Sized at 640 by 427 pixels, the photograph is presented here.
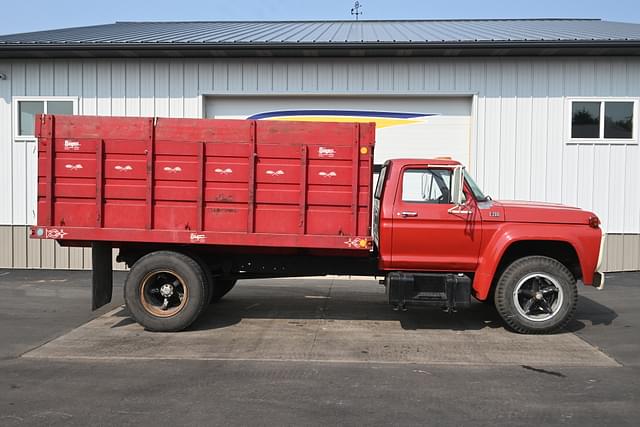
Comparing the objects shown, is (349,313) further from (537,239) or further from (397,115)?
(397,115)

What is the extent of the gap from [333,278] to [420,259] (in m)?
4.83

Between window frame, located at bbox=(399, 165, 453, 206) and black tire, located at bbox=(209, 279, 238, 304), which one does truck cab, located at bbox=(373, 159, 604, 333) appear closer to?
window frame, located at bbox=(399, 165, 453, 206)

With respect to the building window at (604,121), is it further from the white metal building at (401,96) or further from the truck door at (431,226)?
the truck door at (431,226)

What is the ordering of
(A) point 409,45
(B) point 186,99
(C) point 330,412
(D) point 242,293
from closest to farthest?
(C) point 330,412, (D) point 242,293, (A) point 409,45, (B) point 186,99

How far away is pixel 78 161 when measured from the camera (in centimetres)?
687

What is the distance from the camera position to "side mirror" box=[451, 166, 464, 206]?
6914 millimetres

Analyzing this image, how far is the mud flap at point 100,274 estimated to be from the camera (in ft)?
23.4

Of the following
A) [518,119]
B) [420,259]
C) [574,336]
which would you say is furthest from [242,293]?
[518,119]

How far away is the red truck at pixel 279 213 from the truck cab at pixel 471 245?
0.01 metres

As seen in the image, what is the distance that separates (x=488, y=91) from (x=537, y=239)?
5.85 m

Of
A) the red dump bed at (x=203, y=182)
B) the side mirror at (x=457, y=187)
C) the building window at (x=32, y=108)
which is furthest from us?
the building window at (x=32, y=108)

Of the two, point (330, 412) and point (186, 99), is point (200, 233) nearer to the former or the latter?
point (330, 412)

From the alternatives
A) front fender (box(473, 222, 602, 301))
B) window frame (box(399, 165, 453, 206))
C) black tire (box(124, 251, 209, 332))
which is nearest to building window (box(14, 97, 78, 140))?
black tire (box(124, 251, 209, 332))

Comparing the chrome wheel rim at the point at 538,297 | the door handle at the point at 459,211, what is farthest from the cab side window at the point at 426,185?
the chrome wheel rim at the point at 538,297
